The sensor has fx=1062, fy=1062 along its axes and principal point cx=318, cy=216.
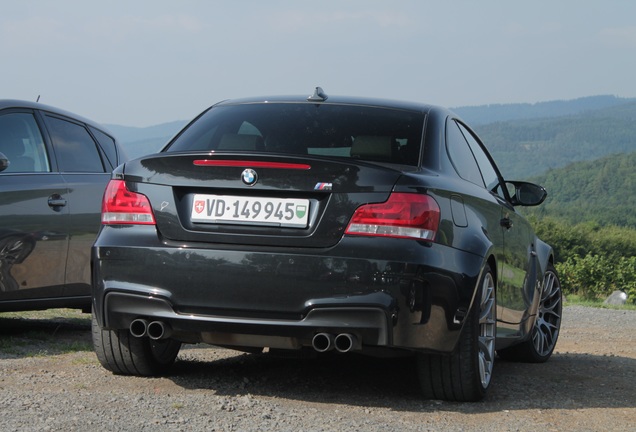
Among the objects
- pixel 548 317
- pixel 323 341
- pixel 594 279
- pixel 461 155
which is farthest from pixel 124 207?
pixel 594 279

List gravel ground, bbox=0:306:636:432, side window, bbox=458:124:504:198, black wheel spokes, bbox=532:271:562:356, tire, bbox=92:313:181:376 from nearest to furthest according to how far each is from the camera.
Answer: gravel ground, bbox=0:306:636:432 → tire, bbox=92:313:181:376 → side window, bbox=458:124:504:198 → black wheel spokes, bbox=532:271:562:356

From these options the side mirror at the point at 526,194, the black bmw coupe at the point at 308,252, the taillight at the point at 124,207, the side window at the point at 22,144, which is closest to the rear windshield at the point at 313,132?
the black bmw coupe at the point at 308,252

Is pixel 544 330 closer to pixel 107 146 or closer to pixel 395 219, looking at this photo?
pixel 395 219

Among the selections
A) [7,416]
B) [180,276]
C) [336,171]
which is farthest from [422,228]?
[7,416]

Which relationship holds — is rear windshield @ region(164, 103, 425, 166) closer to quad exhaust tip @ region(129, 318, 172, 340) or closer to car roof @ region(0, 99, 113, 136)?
quad exhaust tip @ region(129, 318, 172, 340)

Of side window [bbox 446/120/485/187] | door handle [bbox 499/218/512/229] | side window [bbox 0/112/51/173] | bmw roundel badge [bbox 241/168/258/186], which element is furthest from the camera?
side window [bbox 0/112/51/173]

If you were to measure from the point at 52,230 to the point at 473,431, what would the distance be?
162 inches

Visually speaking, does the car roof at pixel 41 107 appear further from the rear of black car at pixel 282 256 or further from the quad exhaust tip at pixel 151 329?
the quad exhaust tip at pixel 151 329

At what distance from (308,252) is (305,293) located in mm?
184

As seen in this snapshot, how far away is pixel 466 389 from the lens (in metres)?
5.26

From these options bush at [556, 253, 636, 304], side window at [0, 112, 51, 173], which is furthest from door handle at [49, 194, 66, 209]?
bush at [556, 253, 636, 304]

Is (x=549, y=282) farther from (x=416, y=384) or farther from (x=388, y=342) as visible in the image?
(x=388, y=342)

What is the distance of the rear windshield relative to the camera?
5410 millimetres

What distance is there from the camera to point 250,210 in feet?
16.0
